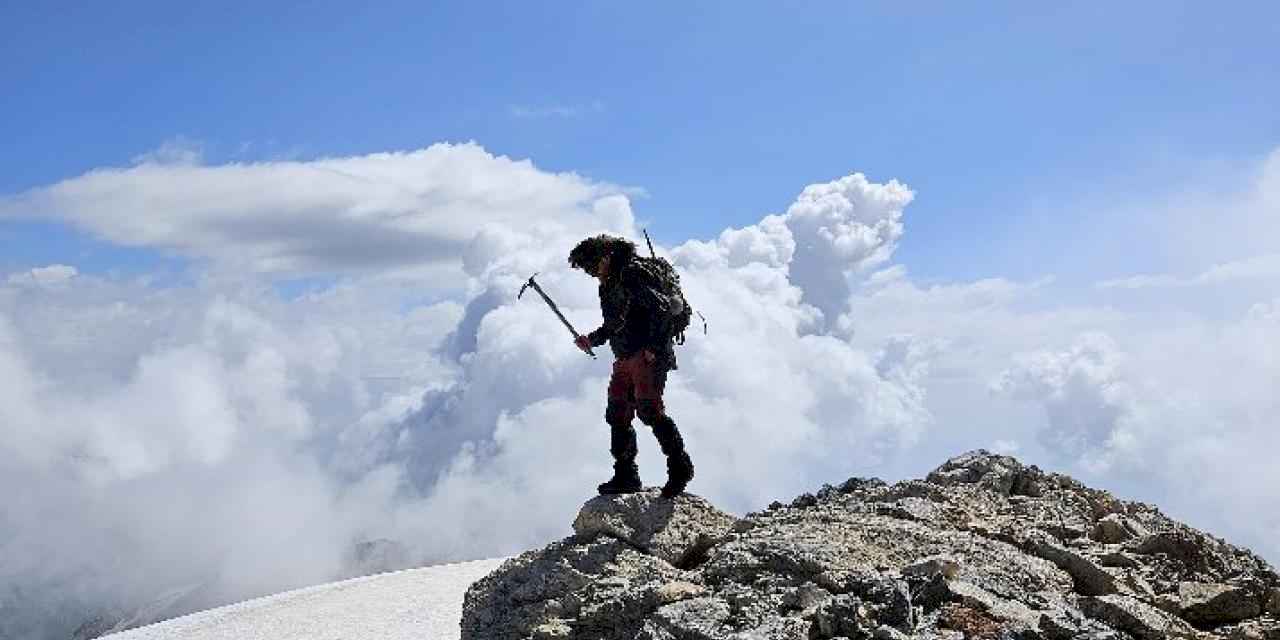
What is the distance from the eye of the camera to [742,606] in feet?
30.2

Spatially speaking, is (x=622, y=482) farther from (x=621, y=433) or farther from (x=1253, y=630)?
(x=1253, y=630)

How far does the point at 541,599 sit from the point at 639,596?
1449 millimetres

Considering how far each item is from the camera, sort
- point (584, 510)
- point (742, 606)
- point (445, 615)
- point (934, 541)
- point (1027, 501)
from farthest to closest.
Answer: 1. point (445, 615)
2. point (1027, 501)
3. point (584, 510)
4. point (934, 541)
5. point (742, 606)

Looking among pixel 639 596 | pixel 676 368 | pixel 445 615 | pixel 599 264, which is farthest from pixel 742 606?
pixel 445 615

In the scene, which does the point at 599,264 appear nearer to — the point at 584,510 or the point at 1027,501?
the point at 584,510

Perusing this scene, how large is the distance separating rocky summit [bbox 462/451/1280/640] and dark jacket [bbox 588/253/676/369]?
155 centimetres

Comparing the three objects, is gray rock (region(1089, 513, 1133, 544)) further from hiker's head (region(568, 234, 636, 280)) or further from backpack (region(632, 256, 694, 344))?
hiker's head (region(568, 234, 636, 280))

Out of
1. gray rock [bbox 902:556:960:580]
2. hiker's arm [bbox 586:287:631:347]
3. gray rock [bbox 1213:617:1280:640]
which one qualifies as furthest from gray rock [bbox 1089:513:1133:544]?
hiker's arm [bbox 586:287:631:347]

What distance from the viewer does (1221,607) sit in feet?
32.3

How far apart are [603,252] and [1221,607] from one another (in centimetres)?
678

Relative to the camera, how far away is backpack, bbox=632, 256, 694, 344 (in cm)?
1215

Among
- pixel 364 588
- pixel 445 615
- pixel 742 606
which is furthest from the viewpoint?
pixel 364 588

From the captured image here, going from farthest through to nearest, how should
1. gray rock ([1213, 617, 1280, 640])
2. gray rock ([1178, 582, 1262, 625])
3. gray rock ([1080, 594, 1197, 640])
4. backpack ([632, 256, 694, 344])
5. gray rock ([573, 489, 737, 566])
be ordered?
backpack ([632, 256, 694, 344]) < gray rock ([573, 489, 737, 566]) < gray rock ([1178, 582, 1262, 625]) < gray rock ([1213, 617, 1280, 640]) < gray rock ([1080, 594, 1197, 640])

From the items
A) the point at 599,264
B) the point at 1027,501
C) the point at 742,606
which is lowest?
the point at 742,606
